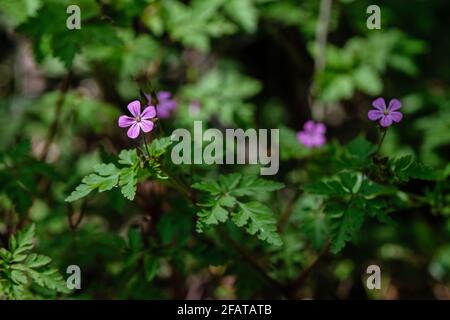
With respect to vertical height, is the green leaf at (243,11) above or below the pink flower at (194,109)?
above

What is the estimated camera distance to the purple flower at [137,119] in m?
2.28

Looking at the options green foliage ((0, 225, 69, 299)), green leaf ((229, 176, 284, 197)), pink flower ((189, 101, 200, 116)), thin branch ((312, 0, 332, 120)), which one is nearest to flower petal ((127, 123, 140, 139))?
green leaf ((229, 176, 284, 197))

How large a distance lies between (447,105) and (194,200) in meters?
1.86

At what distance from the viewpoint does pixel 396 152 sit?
412 cm

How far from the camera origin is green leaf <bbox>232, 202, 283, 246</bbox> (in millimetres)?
2312

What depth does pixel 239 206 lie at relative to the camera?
2480mm

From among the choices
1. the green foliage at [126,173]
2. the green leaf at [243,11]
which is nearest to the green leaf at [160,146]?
the green foliage at [126,173]

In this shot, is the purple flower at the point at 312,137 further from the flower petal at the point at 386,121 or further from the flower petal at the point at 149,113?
the flower petal at the point at 149,113

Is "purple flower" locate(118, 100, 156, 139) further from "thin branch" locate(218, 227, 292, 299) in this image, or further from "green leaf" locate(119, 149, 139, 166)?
"thin branch" locate(218, 227, 292, 299)

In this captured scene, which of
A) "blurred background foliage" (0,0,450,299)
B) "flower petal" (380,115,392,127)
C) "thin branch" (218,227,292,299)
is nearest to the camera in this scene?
"flower petal" (380,115,392,127)

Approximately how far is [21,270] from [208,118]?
212 centimetres

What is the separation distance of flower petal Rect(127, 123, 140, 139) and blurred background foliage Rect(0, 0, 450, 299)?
23cm

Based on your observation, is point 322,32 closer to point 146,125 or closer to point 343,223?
point 343,223
